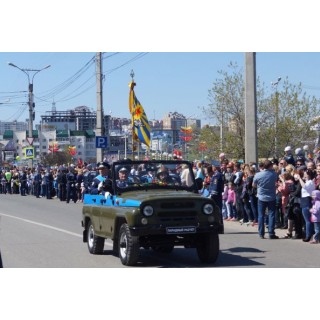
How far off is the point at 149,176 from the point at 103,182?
0.87 metres

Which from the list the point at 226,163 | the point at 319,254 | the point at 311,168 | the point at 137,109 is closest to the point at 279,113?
the point at 137,109

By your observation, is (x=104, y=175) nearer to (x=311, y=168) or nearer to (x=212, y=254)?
(x=212, y=254)

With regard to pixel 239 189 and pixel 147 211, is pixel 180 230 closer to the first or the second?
pixel 147 211

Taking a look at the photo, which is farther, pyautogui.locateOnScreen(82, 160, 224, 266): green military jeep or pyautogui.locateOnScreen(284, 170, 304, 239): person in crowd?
pyautogui.locateOnScreen(284, 170, 304, 239): person in crowd

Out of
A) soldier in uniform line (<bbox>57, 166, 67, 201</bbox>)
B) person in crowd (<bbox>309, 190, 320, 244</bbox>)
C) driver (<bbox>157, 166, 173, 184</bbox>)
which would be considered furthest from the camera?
soldier in uniform line (<bbox>57, 166, 67, 201</bbox>)

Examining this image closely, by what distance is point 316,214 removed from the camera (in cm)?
1511

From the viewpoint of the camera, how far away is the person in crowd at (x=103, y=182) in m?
12.9

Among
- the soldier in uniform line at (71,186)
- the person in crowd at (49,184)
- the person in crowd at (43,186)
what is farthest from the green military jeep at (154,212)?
the person in crowd at (43,186)

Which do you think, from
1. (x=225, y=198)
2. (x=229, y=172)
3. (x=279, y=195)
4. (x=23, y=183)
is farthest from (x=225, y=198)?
(x=23, y=183)

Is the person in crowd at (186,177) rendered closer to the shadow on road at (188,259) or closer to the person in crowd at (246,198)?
the shadow on road at (188,259)

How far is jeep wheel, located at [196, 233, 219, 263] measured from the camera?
39.8ft

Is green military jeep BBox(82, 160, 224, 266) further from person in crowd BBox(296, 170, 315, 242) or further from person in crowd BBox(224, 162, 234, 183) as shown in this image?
person in crowd BBox(224, 162, 234, 183)

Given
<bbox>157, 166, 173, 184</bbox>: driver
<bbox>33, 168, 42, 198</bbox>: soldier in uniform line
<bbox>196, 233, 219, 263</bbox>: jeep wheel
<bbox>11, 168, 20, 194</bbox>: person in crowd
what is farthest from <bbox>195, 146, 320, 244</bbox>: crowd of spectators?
<bbox>11, 168, 20, 194</bbox>: person in crowd

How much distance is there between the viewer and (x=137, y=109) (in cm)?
3509
